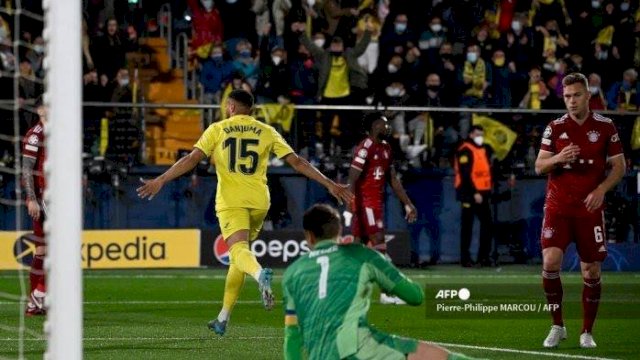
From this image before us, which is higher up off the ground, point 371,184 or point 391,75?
point 391,75

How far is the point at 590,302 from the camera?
450 inches

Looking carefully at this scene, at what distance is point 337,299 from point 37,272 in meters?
7.77

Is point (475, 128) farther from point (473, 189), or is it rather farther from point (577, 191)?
point (577, 191)

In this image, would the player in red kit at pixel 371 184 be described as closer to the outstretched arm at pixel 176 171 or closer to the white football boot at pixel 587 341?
the outstretched arm at pixel 176 171

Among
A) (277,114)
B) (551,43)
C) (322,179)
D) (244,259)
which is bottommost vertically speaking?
(244,259)

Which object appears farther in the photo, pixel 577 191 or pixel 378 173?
pixel 378 173

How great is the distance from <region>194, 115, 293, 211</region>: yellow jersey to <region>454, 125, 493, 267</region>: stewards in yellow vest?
10.2 metres

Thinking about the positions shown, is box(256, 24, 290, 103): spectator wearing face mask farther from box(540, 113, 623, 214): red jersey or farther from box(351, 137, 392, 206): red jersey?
box(540, 113, 623, 214): red jersey

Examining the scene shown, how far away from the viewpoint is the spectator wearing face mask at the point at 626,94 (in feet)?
79.7

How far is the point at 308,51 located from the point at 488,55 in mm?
3195

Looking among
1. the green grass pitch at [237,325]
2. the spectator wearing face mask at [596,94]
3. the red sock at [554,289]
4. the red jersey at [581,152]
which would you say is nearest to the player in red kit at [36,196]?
the green grass pitch at [237,325]

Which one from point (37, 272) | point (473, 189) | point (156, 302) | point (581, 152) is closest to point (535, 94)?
point (473, 189)

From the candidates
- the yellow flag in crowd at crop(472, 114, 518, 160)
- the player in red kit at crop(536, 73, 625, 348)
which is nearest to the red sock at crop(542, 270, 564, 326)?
the player in red kit at crop(536, 73, 625, 348)

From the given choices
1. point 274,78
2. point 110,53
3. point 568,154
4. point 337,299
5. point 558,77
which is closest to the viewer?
point 337,299
